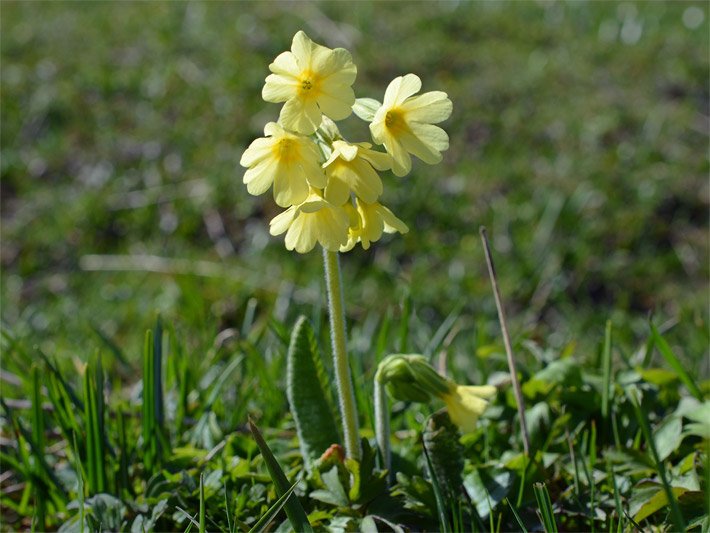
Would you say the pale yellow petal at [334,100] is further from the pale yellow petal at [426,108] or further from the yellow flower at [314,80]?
the pale yellow petal at [426,108]

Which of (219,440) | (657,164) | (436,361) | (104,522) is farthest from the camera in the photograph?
(657,164)

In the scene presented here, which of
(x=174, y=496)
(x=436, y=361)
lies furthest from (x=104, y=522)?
(x=436, y=361)

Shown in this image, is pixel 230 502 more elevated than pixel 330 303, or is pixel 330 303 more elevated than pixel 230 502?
pixel 330 303

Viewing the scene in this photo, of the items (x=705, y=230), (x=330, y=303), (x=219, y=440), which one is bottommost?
(x=705, y=230)

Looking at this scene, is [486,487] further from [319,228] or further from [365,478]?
[319,228]

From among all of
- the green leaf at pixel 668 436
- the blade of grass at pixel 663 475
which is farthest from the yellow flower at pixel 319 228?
the green leaf at pixel 668 436

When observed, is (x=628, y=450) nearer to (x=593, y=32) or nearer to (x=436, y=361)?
(x=436, y=361)

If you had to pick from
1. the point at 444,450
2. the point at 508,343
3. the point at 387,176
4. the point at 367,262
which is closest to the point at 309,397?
the point at 444,450
